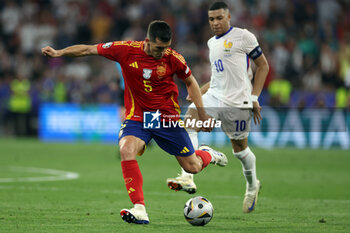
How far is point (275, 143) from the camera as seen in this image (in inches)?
749

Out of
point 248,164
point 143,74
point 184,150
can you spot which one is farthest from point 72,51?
point 248,164

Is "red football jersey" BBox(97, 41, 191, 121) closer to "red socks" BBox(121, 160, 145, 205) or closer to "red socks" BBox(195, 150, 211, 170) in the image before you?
"red socks" BBox(121, 160, 145, 205)

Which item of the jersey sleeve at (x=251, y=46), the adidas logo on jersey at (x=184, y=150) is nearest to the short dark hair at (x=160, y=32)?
the adidas logo on jersey at (x=184, y=150)

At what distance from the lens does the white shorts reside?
846cm

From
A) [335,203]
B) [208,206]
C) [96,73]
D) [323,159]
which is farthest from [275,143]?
[208,206]

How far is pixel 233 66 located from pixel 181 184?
1827mm

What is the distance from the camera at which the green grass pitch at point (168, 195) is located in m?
6.88

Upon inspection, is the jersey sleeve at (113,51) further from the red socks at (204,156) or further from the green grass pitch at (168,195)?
the green grass pitch at (168,195)

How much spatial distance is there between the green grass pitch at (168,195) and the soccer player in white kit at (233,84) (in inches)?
29.3

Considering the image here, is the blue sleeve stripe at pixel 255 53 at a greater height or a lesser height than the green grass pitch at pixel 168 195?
greater

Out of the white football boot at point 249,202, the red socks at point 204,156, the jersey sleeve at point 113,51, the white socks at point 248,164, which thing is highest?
the jersey sleeve at point 113,51

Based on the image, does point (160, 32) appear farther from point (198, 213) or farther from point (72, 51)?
point (198, 213)

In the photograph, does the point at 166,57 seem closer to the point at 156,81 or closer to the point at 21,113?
the point at 156,81

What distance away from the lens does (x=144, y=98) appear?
283 inches
